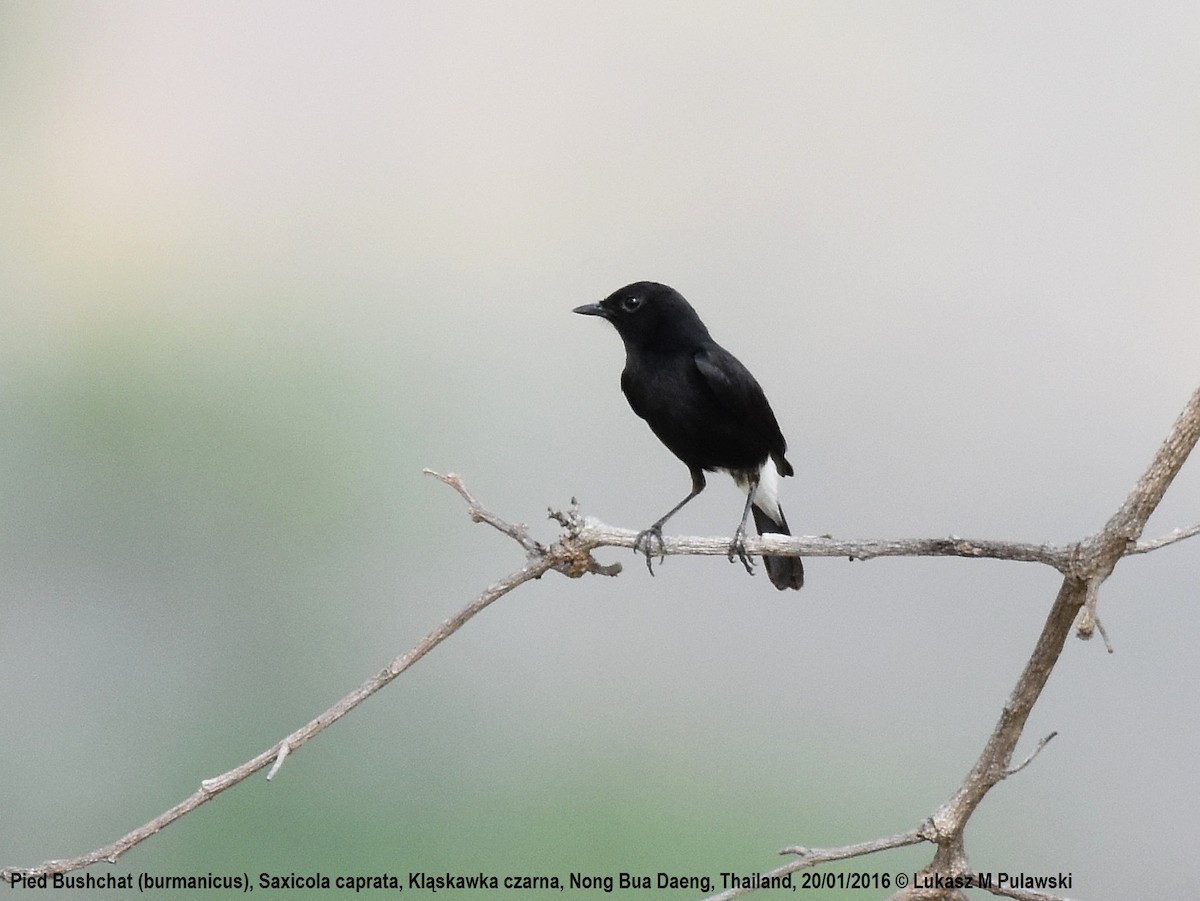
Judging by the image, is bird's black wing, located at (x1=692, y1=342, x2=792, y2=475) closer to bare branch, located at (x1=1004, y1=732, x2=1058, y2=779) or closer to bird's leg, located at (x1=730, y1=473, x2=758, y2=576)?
bird's leg, located at (x1=730, y1=473, x2=758, y2=576)

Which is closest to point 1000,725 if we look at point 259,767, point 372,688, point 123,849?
point 372,688

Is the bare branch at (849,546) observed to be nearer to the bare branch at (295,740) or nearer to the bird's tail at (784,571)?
the bare branch at (295,740)

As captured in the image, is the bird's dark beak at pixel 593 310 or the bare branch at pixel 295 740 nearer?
the bare branch at pixel 295 740

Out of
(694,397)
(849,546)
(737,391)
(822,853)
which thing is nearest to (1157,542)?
(849,546)

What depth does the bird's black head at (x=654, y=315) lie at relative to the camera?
Answer: 3961mm

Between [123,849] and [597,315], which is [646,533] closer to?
[597,315]

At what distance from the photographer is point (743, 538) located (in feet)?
9.91

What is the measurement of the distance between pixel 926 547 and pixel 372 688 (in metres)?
1.29

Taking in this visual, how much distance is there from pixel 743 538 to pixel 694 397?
0.89 m

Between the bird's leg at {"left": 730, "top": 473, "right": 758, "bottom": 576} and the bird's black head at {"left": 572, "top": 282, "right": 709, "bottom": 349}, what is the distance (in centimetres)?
54

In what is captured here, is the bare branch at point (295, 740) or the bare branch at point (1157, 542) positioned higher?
the bare branch at point (1157, 542)

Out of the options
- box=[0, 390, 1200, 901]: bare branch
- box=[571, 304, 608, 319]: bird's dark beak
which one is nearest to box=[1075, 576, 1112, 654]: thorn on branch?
box=[0, 390, 1200, 901]: bare branch

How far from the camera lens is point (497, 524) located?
112 inches

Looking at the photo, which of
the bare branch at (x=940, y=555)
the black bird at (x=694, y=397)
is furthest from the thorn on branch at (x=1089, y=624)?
the black bird at (x=694, y=397)
